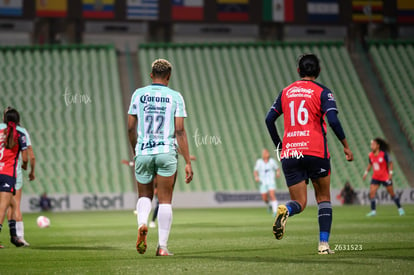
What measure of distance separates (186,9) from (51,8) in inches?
275

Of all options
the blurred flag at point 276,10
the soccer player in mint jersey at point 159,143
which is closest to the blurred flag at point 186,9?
the blurred flag at point 276,10

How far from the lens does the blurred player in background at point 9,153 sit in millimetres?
12539

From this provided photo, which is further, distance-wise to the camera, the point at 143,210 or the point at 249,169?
the point at 249,169

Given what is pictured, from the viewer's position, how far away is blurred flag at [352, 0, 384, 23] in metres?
42.1

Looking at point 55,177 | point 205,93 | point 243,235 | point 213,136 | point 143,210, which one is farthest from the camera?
point 205,93

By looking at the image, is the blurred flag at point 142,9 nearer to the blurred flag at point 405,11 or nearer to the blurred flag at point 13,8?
the blurred flag at point 13,8

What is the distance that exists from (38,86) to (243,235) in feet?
83.3

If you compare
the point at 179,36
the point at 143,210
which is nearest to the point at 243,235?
the point at 143,210

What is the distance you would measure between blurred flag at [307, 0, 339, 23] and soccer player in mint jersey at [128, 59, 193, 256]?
32.9 meters

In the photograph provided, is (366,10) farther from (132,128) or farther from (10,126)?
(132,128)

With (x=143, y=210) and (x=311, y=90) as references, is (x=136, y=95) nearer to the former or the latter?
(x=143, y=210)

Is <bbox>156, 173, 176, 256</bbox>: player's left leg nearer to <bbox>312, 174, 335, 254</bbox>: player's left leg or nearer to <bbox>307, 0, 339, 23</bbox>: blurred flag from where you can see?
<bbox>312, 174, 335, 254</bbox>: player's left leg

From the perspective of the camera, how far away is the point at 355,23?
138 ft

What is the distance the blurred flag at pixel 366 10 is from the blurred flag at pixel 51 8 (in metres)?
15.6
